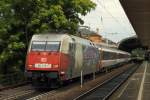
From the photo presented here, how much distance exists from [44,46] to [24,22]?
7.50 m

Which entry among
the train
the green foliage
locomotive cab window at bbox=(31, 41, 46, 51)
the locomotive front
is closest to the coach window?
the train

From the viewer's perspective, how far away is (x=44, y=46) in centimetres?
2655

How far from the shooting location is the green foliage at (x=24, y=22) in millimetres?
32000

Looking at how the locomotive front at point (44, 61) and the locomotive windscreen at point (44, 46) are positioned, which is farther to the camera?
the locomotive windscreen at point (44, 46)

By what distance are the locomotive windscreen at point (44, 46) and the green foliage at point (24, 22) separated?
4.92m

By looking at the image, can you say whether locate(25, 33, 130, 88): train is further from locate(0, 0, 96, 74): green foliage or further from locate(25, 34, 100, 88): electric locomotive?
locate(0, 0, 96, 74): green foliage

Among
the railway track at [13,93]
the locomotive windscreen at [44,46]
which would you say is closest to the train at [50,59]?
the locomotive windscreen at [44,46]

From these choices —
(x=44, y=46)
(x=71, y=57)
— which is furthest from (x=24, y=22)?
(x=44, y=46)

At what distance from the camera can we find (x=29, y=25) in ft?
107

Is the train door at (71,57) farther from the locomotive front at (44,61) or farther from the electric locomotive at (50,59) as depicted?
the locomotive front at (44,61)

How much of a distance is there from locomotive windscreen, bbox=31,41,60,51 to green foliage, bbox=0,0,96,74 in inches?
194

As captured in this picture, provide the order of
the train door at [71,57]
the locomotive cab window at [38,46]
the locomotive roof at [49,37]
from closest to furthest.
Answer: the locomotive cab window at [38,46], the locomotive roof at [49,37], the train door at [71,57]

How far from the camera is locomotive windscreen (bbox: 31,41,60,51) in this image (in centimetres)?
2625

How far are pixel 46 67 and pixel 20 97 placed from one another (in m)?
3.72
